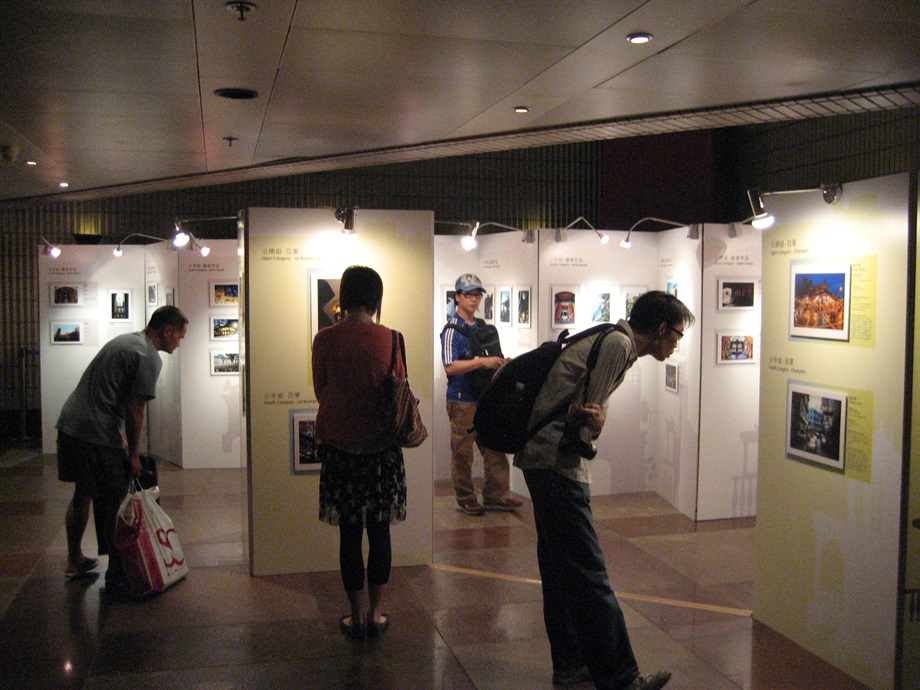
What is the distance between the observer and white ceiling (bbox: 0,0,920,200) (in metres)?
2.90

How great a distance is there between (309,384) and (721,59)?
311cm

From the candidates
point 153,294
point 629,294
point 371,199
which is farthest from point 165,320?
point 371,199

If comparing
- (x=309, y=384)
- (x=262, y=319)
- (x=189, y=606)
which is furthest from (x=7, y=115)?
(x=189, y=606)

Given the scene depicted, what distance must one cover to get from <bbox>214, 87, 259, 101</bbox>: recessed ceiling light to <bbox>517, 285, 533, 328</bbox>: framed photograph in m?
3.83

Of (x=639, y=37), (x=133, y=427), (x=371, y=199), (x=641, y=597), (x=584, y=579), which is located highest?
(x=371, y=199)

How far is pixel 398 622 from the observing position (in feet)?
15.1

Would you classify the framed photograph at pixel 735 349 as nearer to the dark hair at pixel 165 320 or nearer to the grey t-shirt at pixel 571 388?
the grey t-shirt at pixel 571 388

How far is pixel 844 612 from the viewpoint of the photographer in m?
3.97

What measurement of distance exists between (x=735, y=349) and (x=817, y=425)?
9.53 ft

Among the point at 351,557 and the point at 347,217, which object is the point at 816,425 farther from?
the point at 347,217

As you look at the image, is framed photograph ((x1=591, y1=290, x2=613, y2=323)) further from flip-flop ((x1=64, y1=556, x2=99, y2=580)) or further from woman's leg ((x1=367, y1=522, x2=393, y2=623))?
flip-flop ((x1=64, y1=556, x2=99, y2=580))

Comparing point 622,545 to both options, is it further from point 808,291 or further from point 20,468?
point 20,468

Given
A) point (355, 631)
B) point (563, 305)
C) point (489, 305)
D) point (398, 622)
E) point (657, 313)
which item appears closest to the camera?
point (657, 313)

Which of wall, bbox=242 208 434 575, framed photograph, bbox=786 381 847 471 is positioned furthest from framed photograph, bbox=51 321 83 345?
framed photograph, bbox=786 381 847 471
